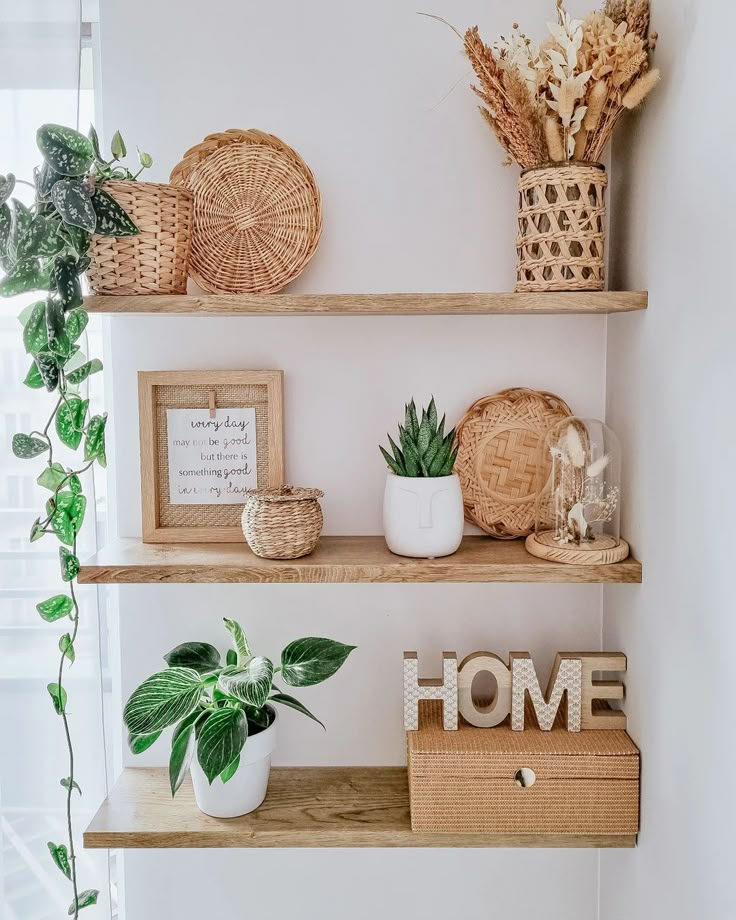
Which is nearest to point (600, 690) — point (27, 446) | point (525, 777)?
point (525, 777)

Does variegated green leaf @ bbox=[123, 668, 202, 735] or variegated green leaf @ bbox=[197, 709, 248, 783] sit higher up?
variegated green leaf @ bbox=[123, 668, 202, 735]

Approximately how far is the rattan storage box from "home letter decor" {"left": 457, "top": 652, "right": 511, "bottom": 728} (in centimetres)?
7

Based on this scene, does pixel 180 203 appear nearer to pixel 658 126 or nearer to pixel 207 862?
pixel 658 126

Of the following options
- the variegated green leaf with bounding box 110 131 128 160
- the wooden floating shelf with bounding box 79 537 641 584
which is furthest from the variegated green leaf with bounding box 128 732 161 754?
the variegated green leaf with bounding box 110 131 128 160

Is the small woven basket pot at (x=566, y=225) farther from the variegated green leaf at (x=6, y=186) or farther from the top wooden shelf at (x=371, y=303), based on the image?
the variegated green leaf at (x=6, y=186)

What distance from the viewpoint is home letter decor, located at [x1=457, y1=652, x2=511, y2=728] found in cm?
125

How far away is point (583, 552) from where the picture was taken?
3.76 feet

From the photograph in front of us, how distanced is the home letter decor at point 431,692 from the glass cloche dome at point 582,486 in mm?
231

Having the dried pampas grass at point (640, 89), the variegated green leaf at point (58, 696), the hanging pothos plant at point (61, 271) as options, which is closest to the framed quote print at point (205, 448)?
the hanging pothos plant at point (61, 271)

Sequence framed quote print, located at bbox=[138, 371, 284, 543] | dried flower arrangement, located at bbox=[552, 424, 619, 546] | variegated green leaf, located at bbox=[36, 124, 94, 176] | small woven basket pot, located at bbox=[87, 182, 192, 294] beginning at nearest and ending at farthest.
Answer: variegated green leaf, located at bbox=[36, 124, 94, 176] < small woven basket pot, located at bbox=[87, 182, 192, 294] < dried flower arrangement, located at bbox=[552, 424, 619, 546] < framed quote print, located at bbox=[138, 371, 284, 543]

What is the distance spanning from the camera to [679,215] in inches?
38.6

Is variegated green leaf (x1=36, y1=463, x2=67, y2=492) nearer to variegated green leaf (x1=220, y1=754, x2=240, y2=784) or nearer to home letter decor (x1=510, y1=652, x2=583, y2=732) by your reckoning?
variegated green leaf (x1=220, y1=754, x2=240, y2=784)

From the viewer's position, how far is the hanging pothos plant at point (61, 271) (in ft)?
3.29

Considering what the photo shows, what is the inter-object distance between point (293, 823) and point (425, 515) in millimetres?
525
